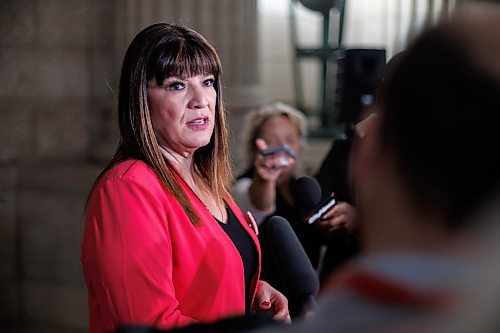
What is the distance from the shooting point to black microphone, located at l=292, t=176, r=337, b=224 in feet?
6.06

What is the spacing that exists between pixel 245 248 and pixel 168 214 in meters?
0.21

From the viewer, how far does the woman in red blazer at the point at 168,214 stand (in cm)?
140

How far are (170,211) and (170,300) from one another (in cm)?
16

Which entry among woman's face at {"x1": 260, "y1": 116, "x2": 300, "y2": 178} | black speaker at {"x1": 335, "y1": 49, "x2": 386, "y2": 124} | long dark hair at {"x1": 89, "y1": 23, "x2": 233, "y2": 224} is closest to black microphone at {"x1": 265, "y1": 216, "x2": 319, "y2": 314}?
long dark hair at {"x1": 89, "y1": 23, "x2": 233, "y2": 224}

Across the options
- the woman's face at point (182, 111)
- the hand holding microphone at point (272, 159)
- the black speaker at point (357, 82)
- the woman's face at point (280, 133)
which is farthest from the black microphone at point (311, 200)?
the black speaker at point (357, 82)

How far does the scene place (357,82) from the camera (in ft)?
10.4

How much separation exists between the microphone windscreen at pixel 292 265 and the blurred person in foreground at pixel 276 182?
69 cm

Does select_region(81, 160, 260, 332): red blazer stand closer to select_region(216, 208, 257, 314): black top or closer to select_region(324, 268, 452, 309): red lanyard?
select_region(216, 208, 257, 314): black top

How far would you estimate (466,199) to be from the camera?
547 mm

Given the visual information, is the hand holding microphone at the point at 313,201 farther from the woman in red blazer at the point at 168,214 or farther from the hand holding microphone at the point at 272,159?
the hand holding microphone at the point at 272,159

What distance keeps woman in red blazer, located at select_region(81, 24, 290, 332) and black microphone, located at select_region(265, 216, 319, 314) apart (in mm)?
237

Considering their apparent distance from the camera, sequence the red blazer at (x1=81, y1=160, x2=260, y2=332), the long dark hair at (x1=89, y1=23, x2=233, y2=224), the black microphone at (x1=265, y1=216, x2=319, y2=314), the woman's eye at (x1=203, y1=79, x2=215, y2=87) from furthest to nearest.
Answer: the woman's eye at (x1=203, y1=79, x2=215, y2=87)
the long dark hair at (x1=89, y1=23, x2=233, y2=224)
the red blazer at (x1=81, y1=160, x2=260, y2=332)
the black microphone at (x1=265, y1=216, x2=319, y2=314)

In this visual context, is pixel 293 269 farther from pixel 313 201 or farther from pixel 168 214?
pixel 313 201

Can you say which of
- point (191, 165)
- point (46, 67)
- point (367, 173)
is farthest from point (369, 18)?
point (367, 173)
